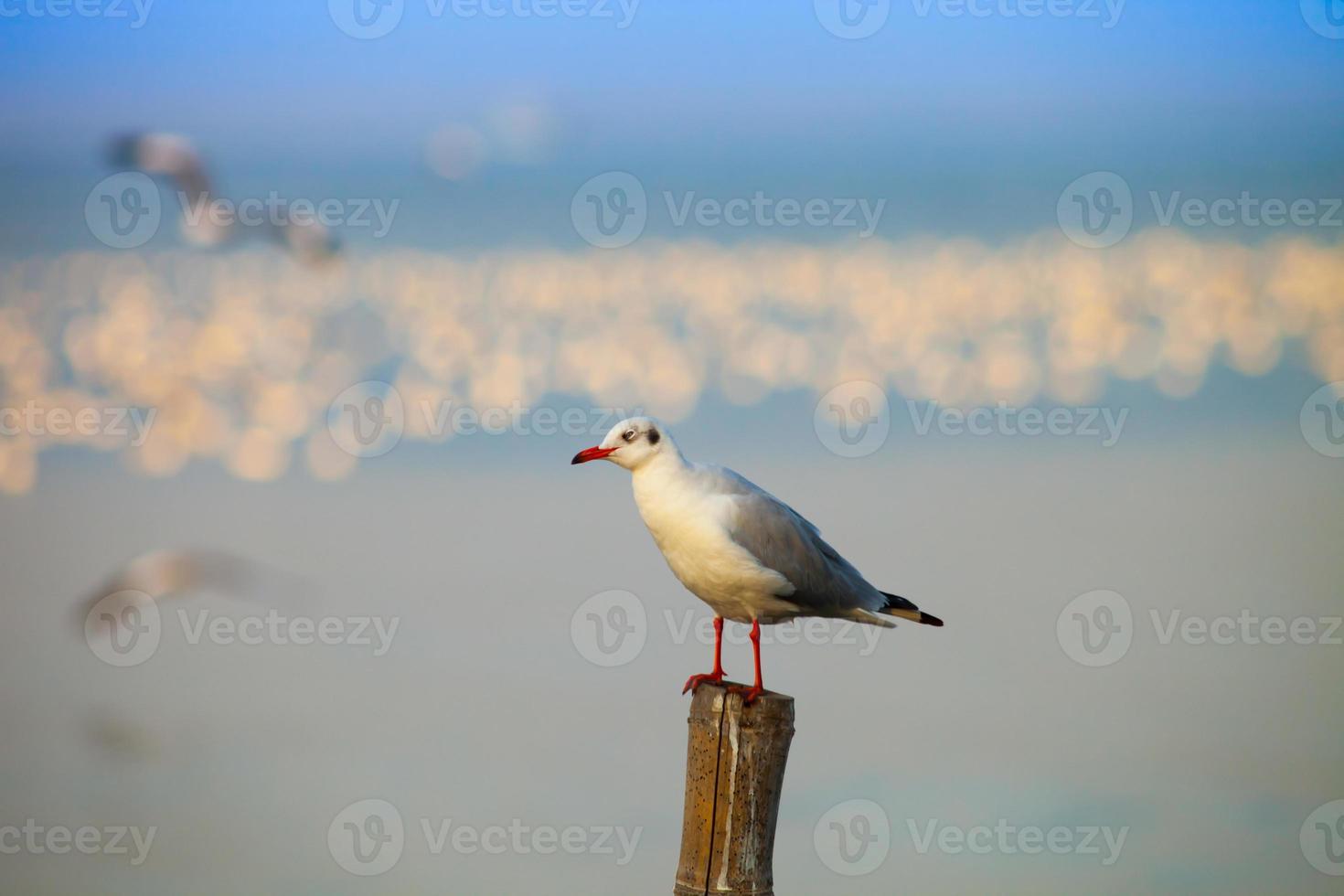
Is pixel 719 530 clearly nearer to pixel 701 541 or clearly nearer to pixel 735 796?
pixel 701 541

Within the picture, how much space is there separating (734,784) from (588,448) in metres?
1.52

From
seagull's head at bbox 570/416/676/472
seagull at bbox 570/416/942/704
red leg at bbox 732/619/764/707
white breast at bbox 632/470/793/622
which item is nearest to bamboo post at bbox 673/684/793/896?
red leg at bbox 732/619/764/707

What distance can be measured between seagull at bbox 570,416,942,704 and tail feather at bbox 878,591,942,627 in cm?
33

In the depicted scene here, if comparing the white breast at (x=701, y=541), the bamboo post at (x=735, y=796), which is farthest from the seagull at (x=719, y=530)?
the bamboo post at (x=735, y=796)

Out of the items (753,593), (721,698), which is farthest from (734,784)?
(753,593)

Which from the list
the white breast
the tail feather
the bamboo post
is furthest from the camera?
the tail feather

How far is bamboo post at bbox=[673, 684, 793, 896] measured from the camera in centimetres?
407

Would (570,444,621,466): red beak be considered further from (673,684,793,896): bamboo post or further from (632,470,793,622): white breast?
(673,684,793,896): bamboo post

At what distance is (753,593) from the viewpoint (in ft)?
16.8

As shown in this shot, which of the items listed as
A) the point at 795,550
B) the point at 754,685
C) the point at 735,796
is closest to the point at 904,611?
the point at 795,550

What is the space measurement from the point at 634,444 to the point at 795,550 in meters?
0.69

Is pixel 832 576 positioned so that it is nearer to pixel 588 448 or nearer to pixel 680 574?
pixel 680 574

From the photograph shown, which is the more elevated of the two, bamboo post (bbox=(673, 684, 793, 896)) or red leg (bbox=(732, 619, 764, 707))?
red leg (bbox=(732, 619, 764, 707))

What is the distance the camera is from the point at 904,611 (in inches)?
216
